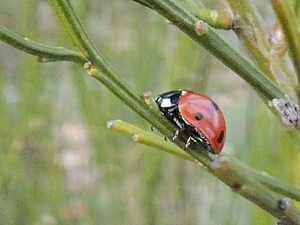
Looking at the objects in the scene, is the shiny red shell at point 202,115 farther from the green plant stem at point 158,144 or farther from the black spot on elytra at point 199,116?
the green plant stem at point 158,144

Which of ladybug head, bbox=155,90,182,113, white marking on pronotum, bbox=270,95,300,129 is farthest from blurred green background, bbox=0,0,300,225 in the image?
white marking on pronotum, bbox=270,95,300,129

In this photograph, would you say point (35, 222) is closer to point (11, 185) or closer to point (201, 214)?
point (11, 185)

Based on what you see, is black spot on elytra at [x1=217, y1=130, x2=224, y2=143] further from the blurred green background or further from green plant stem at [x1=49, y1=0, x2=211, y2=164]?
the blurred green background

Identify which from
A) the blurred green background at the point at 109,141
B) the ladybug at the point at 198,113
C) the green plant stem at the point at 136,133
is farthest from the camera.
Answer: the blurred green background at the point at 109,141

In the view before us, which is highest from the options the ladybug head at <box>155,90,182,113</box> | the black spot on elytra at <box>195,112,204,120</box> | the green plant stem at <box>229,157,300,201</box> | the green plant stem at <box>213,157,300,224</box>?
the ladybug head at <box>155,90,182,113</box>

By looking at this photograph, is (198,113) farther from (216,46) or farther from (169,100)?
(216,46)

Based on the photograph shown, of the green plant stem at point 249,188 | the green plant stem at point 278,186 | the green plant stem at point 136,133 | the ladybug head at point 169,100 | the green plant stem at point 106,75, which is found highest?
the ladybug head at point 169,100

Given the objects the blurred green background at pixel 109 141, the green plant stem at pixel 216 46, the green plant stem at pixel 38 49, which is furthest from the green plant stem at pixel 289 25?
the blurred green background at pixel 109 141
